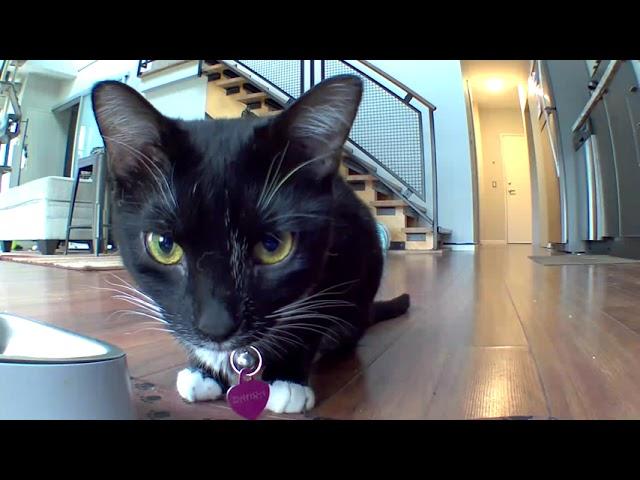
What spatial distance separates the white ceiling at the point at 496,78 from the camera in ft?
16.1

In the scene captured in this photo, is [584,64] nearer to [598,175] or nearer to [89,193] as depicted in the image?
[598,175]

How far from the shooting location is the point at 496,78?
5.64 meters

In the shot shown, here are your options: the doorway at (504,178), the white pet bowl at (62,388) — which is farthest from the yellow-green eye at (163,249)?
the doorway at (504,178)

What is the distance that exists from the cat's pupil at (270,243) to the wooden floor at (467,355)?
17 cm

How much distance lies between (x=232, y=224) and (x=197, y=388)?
8.1 inches

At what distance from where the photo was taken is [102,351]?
1.36 ft

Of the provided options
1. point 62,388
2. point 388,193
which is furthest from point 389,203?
point 62,388

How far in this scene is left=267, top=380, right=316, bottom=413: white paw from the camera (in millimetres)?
488

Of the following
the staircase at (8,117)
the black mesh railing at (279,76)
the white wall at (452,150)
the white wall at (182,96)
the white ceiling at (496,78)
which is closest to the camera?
the staircase at (8,117)

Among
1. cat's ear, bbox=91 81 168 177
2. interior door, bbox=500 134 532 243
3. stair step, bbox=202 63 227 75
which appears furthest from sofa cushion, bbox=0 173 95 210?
interior door, bbox=500 134 532 243

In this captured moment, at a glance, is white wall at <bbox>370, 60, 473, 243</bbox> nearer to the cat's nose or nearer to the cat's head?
the cat's head

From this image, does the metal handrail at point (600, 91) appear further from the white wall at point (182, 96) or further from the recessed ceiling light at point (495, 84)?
the recessed ceiling light at point (495, 84)

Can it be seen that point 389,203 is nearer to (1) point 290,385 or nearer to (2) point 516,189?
(1) point 290,385
